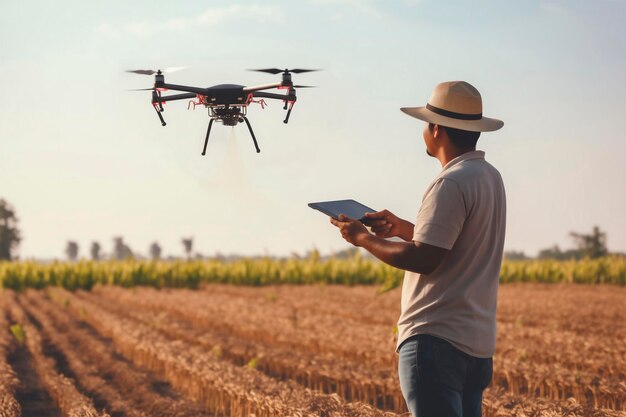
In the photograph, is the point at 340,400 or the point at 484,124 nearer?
the point at 484,124

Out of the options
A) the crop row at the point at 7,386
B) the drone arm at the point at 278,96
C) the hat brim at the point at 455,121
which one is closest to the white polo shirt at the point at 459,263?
the hat brim at the point at 455,121

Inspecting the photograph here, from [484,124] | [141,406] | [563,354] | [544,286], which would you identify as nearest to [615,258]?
[544,286]

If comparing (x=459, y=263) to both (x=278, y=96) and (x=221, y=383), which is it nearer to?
(x=278, y=96)

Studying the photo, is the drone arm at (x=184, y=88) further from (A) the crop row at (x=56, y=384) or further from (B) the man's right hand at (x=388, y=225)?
(A) the crop row at (x=56, y=384)

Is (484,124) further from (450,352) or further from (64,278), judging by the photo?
(64,278)

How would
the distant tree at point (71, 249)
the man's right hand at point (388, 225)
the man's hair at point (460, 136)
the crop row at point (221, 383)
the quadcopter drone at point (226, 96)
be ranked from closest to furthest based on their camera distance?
the quadcopter drone at point (226, 96) → the man's hair at point (460, 136) → the man's right hand at point (388, 225) → the crop row at point (221, 383) → the distant tree at point (71, 249)

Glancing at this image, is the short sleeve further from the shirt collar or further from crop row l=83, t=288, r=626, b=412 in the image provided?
crop row l=83, t=288, r=626, b=412
